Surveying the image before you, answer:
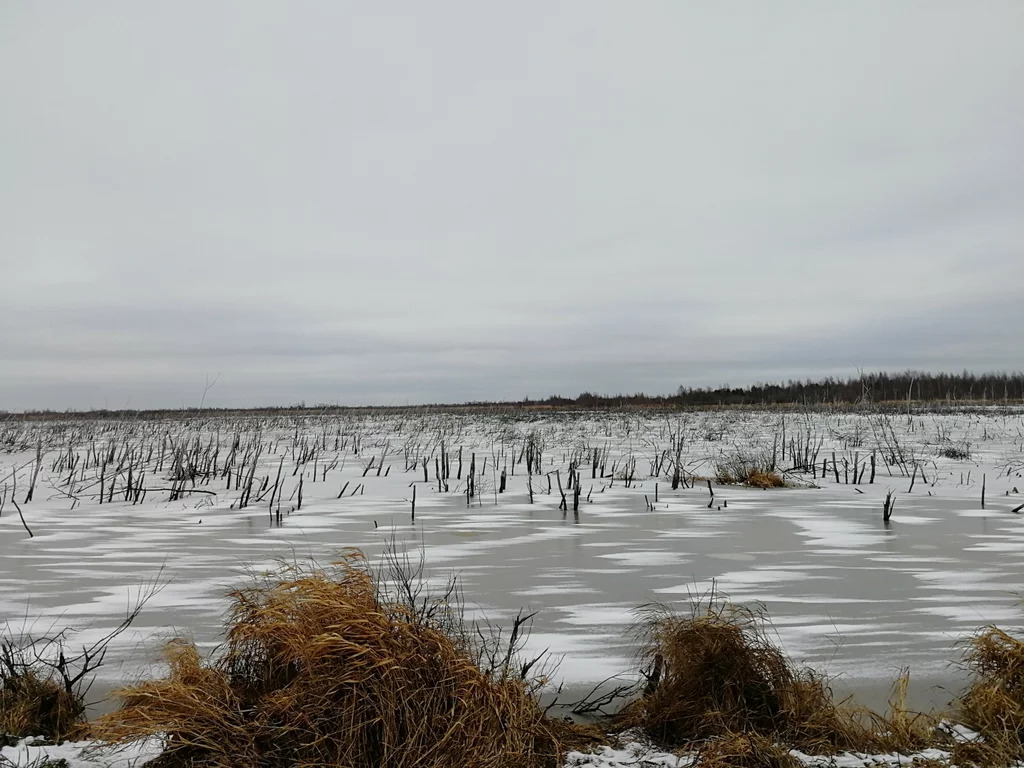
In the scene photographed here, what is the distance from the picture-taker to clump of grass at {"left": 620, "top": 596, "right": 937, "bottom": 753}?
283cm

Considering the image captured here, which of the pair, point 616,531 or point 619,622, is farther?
point 616,531

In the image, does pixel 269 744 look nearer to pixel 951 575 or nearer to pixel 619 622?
pixel 619 622

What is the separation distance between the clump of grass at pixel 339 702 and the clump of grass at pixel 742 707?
0.56 metres

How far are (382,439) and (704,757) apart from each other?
62.0 feet

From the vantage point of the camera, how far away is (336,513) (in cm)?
900

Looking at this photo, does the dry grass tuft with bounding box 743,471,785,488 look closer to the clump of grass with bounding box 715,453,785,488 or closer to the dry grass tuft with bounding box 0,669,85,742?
the clump of grass with bounding box 715,453,785,488

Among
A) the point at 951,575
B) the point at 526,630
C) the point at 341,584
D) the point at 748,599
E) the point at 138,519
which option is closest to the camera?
the point at 341,584

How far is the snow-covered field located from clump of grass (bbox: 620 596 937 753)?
1.69ft

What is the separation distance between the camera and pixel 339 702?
2.63 meters

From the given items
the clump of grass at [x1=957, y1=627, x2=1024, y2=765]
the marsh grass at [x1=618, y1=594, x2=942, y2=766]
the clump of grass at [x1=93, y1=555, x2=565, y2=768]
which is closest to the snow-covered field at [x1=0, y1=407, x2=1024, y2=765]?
the clump of grass at [x1=957, y1=627, x2=1024, y2=765]

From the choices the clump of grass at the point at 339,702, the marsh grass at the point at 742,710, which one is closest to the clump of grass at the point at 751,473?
the marsh grass at the point at 742,710

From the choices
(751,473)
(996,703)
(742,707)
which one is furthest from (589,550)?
(751,473)

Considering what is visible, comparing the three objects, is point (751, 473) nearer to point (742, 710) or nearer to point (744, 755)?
point (742, 710)

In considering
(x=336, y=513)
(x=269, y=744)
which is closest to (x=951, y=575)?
(x=269, y=744)
